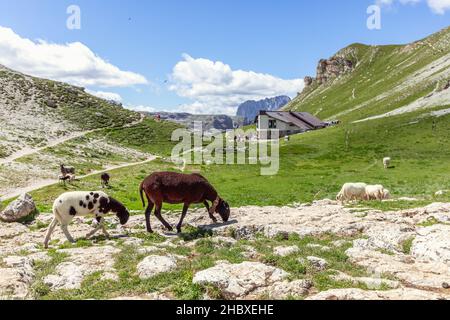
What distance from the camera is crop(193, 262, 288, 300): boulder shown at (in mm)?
10328

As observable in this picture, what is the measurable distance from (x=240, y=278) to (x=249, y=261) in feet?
6.88

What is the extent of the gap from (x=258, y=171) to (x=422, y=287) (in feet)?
158

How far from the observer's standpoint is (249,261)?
13.0 m

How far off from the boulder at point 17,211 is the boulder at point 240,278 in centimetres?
1709

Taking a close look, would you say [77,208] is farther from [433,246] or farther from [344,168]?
[344,168]

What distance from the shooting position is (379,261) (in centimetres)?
1262

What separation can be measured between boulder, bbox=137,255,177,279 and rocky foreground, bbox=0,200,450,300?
35 millimetres

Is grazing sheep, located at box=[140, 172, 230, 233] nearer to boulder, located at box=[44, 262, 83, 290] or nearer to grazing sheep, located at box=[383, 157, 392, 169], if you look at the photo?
boulder, located at box=[44, 262, 83, 290]

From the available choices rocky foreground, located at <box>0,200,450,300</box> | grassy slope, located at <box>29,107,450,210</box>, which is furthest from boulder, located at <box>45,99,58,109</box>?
rocky foreground, located at <box>0,200,450,300</box>

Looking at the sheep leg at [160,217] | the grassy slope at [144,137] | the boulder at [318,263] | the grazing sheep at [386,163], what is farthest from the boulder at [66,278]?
the grassy slope at [144,137]

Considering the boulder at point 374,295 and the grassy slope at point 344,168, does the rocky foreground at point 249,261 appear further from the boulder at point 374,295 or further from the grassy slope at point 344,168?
the grassy slope at point 344,168

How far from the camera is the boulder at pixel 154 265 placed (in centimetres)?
1172
